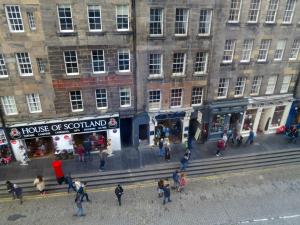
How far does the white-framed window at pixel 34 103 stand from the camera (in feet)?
72.6

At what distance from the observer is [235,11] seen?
75.2ft

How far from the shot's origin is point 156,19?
853 inches

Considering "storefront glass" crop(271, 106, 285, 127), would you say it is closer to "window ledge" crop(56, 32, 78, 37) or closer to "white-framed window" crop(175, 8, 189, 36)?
"white-framed window" crop(175, 8, 189, 36)

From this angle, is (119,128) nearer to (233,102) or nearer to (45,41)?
(45,41)

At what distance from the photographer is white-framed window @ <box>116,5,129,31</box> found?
20.8m

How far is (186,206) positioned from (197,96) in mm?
10196

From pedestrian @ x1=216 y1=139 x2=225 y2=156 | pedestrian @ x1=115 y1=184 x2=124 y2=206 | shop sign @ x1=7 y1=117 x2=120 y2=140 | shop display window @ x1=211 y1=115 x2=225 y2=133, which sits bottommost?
pedestrian @ x1=115 y1=184 x2=124 y2=206

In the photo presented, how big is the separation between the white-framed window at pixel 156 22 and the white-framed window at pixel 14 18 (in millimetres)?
9666

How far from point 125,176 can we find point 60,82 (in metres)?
9.38

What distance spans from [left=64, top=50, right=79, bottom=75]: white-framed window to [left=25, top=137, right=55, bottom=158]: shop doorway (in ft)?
22.6

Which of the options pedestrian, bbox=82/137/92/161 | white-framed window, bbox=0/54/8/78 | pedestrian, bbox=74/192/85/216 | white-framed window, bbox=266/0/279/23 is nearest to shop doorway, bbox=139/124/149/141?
pedestrian, bbox=82/137/92/161

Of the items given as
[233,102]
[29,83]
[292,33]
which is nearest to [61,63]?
[29,83]

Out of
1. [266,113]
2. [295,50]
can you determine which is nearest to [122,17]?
[295,50]

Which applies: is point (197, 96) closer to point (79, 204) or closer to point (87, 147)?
point (87, 147)
